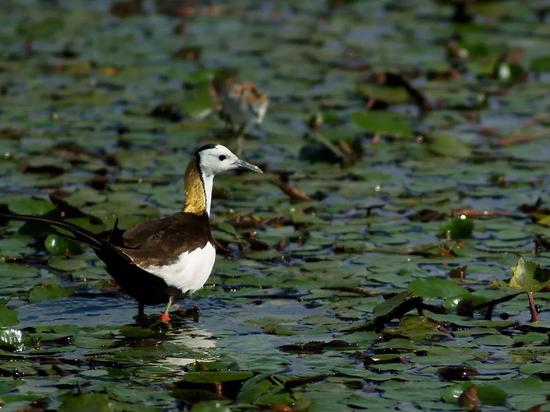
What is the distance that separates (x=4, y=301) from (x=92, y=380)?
1.41 metres

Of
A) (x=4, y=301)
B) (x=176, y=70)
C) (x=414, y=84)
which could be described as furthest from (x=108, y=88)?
(x=4, y=301)

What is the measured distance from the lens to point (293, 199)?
407 inches

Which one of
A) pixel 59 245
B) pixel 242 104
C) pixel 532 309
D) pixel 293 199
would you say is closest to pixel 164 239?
pixel 59 245

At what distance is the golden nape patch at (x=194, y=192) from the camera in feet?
27.9

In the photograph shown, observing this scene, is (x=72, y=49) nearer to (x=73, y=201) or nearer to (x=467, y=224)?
(x=73, y=201)

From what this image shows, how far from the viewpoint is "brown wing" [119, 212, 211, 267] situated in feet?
25.1

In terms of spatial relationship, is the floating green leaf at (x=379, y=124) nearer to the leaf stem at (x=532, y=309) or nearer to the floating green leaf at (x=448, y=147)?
the floating green leaf at (x=448, y=147)

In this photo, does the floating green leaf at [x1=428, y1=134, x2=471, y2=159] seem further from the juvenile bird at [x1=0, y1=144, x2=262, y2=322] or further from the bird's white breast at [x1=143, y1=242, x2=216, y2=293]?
the bird's white breast at [x1=143, y1=242, x2=216, y2=293]

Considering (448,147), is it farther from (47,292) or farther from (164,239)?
(47,292)

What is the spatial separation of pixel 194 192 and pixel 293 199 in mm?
1881

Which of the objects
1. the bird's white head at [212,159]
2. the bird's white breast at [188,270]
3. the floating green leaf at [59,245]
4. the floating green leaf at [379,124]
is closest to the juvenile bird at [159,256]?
the bird's white breast at [188,270]

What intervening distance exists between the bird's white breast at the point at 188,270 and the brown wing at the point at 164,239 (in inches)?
1.1

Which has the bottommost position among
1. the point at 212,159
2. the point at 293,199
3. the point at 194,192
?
the point at 293,199

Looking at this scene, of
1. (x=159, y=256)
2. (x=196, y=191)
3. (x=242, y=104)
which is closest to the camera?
(x=159, y=256)
